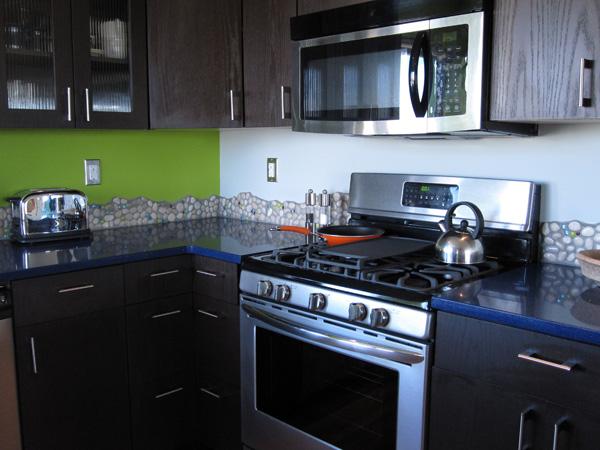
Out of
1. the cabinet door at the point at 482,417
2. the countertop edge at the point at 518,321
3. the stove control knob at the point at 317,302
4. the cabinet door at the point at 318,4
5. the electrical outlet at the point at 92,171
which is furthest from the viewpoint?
the electrical outlet at the point at 92,171

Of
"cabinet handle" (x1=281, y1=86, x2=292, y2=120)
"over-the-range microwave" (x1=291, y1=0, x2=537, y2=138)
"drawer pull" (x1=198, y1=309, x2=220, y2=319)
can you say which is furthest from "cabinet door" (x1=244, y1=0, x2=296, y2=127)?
"drawer pull" (x1=198, y1=309, x2=220, y2=319)

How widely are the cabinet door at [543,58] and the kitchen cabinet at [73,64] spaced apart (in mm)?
1429

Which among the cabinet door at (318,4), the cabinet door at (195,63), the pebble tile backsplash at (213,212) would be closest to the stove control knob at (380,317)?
the pebble tile backsplash at (213,212)

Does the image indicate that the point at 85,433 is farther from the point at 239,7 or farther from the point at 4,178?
the point at 239,7

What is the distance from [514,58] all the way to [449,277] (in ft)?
2.13

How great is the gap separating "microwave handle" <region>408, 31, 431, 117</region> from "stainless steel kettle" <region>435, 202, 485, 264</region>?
0.35 metres

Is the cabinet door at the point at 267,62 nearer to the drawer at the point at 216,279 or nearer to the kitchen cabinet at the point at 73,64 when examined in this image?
the kitchen cabinet at the point at 73,64

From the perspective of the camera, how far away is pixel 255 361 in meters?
2.17

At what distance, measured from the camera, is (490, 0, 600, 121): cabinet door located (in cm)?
162

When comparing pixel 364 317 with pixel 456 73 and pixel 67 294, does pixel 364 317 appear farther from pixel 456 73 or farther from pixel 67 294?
pixel 67 294

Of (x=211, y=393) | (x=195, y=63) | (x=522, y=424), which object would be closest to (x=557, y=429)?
(x=522, y=424)

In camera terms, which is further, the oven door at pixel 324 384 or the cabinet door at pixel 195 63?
the cabinet door at pixel 195 63

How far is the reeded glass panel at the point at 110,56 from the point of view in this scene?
2.40 metres

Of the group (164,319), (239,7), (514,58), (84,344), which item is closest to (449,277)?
(514,58)
